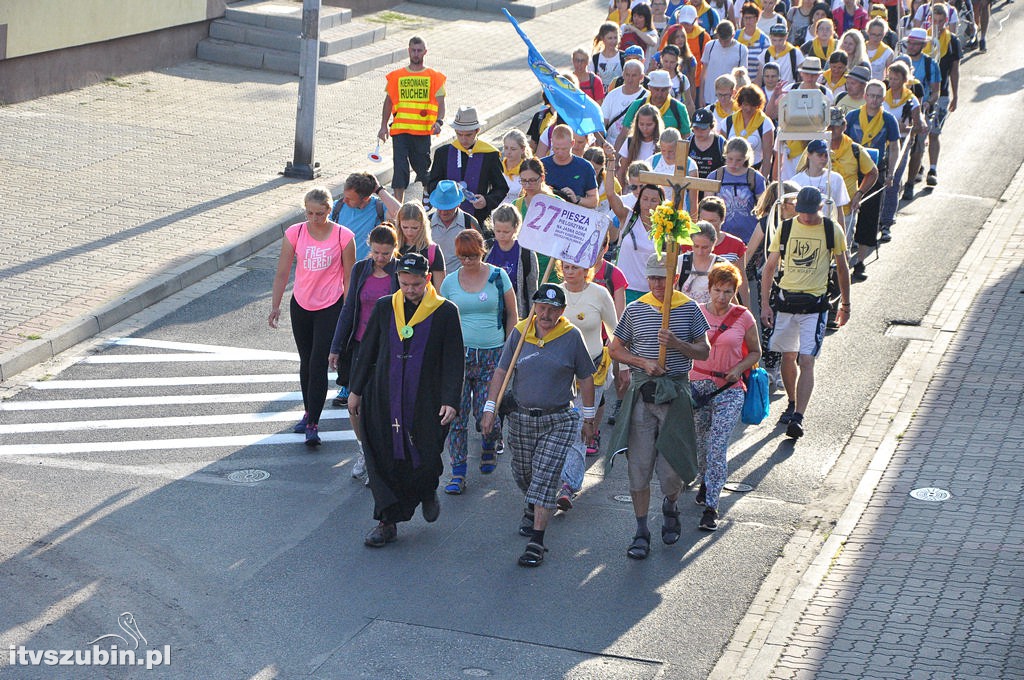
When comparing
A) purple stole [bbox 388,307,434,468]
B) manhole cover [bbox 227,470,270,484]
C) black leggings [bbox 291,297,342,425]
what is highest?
purple stole [bbox 388,307,434,468]

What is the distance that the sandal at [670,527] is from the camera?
9398 millimetres

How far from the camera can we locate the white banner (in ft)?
32.7

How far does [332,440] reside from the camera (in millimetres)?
10977

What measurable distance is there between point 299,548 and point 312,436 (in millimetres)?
1751

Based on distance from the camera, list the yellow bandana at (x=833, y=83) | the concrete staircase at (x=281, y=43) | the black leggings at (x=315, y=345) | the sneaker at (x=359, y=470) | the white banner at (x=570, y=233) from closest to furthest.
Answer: the white banner at (x=570, y=233) → the sneaker at (x=359, y=470) → the black leggings at (x=315, y=345) → the yellow bandana at (x=833, y=83) → the concrete staircase at (x=281, y=43)

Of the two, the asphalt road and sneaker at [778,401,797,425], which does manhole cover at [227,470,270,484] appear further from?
sneaker at [778,401,797,425]

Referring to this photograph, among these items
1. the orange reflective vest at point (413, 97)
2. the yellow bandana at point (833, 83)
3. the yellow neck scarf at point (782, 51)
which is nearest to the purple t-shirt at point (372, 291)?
the orange reflective vest at point (413, 97)

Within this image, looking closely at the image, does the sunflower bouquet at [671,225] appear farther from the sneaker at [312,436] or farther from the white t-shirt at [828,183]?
the white t-shirt at [828,183]

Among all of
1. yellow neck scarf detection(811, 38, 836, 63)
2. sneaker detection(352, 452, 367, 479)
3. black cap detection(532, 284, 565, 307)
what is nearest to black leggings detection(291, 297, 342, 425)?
sneaker detection(352, 452, 367, 479)

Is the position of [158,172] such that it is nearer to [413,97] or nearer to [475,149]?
[413,97]

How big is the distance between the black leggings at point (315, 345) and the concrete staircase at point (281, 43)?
516 inches

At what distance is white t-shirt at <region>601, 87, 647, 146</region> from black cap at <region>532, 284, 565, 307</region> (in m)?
6.83

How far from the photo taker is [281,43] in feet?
78.0

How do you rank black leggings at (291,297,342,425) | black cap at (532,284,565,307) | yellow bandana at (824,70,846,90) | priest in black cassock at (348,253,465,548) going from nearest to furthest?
black cap at (532,284,565,307) → priest in black cassock at (348,253,465,548) → black leggings at (291,297,342,425) → yellow bandana at (824,70,846,90)
